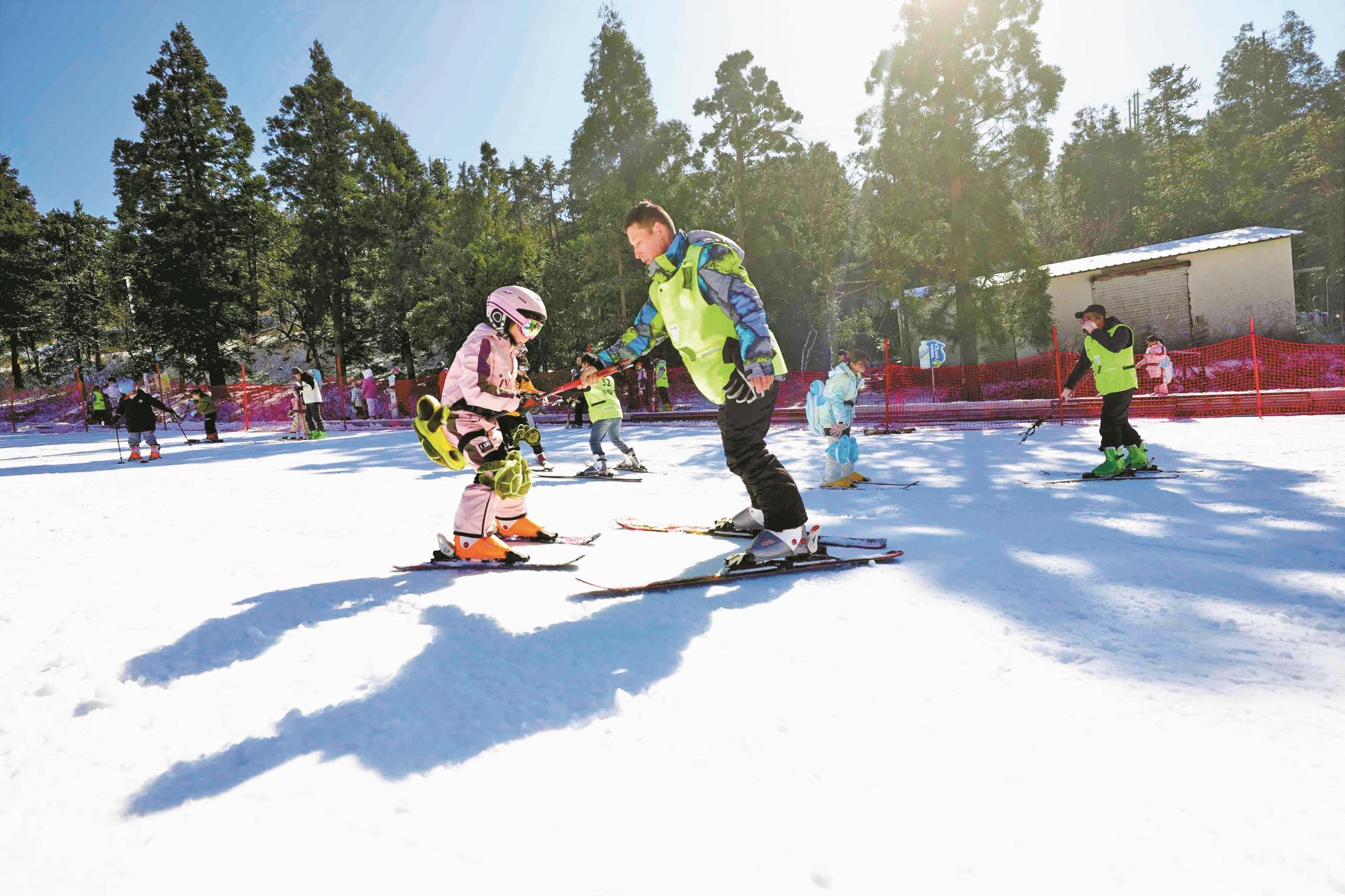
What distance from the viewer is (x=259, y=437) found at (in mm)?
20047

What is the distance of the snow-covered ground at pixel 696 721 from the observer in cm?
150

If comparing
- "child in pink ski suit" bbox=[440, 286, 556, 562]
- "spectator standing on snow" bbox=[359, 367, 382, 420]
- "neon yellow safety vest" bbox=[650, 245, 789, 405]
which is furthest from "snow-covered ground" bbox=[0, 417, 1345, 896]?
"spectator standing on snow" bbox=[359, 367, 382, 420]

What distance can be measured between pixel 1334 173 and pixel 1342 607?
52813 mm

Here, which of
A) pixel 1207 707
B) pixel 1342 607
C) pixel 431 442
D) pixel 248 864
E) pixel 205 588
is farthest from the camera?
pixel 431 442

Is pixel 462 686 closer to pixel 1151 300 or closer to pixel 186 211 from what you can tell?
pixel 1151 300

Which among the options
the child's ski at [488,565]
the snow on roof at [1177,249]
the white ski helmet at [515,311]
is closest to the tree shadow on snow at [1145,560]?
the child's ski at [488,565]

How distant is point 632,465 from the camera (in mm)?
9656

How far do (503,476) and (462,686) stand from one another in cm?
214

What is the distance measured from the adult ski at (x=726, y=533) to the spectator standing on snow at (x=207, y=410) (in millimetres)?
17050

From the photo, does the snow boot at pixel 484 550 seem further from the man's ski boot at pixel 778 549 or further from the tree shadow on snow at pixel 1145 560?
the tree shadow on snow at pixel 1145 560

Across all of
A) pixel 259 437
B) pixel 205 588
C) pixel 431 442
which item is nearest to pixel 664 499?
pixel 431 442

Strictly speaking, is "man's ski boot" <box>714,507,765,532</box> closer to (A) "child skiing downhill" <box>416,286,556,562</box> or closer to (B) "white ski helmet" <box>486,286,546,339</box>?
(A) "child skiing downhill" <box>416,286,556,562</box>

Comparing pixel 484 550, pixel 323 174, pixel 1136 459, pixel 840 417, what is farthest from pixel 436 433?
pixel 323 174

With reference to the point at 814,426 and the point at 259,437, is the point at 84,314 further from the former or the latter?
A: the point at 814,426
